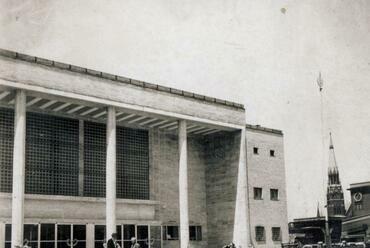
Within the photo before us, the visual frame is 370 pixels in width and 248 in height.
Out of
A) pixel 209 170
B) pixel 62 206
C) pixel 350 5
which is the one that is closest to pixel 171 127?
pixel 209 170

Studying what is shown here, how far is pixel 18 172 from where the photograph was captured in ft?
86.7

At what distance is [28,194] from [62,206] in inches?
94.9

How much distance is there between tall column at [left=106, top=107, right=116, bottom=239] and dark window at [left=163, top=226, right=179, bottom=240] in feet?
28.0

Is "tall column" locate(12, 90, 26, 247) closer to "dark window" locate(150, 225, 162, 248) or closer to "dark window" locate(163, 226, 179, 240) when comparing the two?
"dark window" locate(150, 225, 162, 248)

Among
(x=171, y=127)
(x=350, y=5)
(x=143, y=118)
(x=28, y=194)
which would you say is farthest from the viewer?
(x=171, y=127)

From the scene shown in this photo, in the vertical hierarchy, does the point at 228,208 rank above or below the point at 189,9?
below

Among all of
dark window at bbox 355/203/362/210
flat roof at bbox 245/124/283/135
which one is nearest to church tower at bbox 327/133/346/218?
dark window at bbox 355/203/362/210

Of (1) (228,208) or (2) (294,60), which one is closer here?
(2) (294,60)

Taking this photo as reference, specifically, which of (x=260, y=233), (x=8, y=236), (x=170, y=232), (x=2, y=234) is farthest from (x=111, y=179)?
(x=260, y=233)

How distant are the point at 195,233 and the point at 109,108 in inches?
563

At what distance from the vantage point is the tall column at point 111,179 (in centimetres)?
2950

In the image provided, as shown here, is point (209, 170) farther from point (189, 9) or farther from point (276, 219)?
point (189, 9)

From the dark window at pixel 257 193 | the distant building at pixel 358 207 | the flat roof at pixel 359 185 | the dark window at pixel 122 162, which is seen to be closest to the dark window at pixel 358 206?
the distant building at pixel 358 207

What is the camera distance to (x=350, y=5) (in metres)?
22.2
